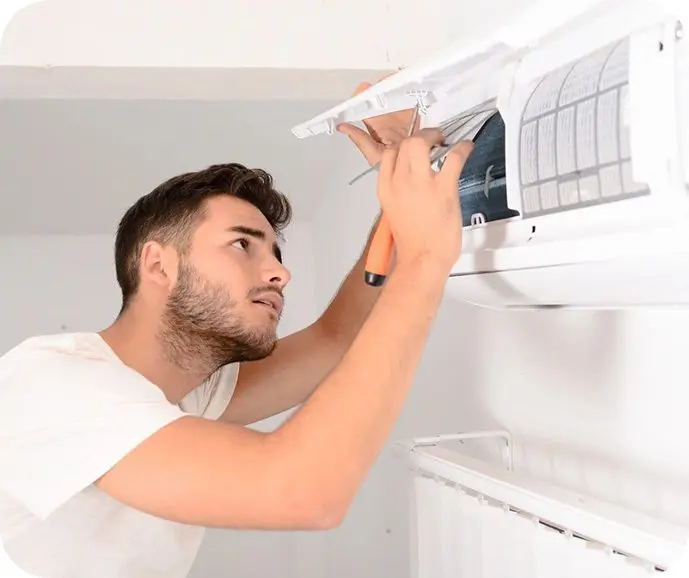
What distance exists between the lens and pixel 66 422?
0.82 meters

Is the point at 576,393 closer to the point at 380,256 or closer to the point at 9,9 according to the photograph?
the point at 380,256

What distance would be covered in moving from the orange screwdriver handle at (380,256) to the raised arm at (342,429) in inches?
1.7

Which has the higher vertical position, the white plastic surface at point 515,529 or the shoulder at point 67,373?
the shoulder at point 67,373

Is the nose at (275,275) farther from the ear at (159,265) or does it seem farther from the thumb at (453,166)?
the thumb at (453,166)

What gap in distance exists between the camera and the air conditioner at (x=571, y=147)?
0.53 m

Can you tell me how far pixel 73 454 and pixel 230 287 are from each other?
287mm

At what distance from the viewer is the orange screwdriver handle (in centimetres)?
80

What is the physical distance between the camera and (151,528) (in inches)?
41.3

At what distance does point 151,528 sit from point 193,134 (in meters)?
1.01

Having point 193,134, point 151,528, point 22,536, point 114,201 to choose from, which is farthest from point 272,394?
point 114,201

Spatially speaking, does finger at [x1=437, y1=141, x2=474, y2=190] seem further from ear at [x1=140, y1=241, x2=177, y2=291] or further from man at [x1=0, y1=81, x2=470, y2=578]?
ear at [x1=140, y1=241, x2=177, y2=291]

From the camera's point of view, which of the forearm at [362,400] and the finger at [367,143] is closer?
the forearm at [362,400]

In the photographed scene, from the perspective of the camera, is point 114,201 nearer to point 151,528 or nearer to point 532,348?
point 151,528

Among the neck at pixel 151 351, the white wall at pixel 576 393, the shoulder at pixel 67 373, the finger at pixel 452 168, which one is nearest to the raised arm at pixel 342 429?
the finger at pixel 452 168
